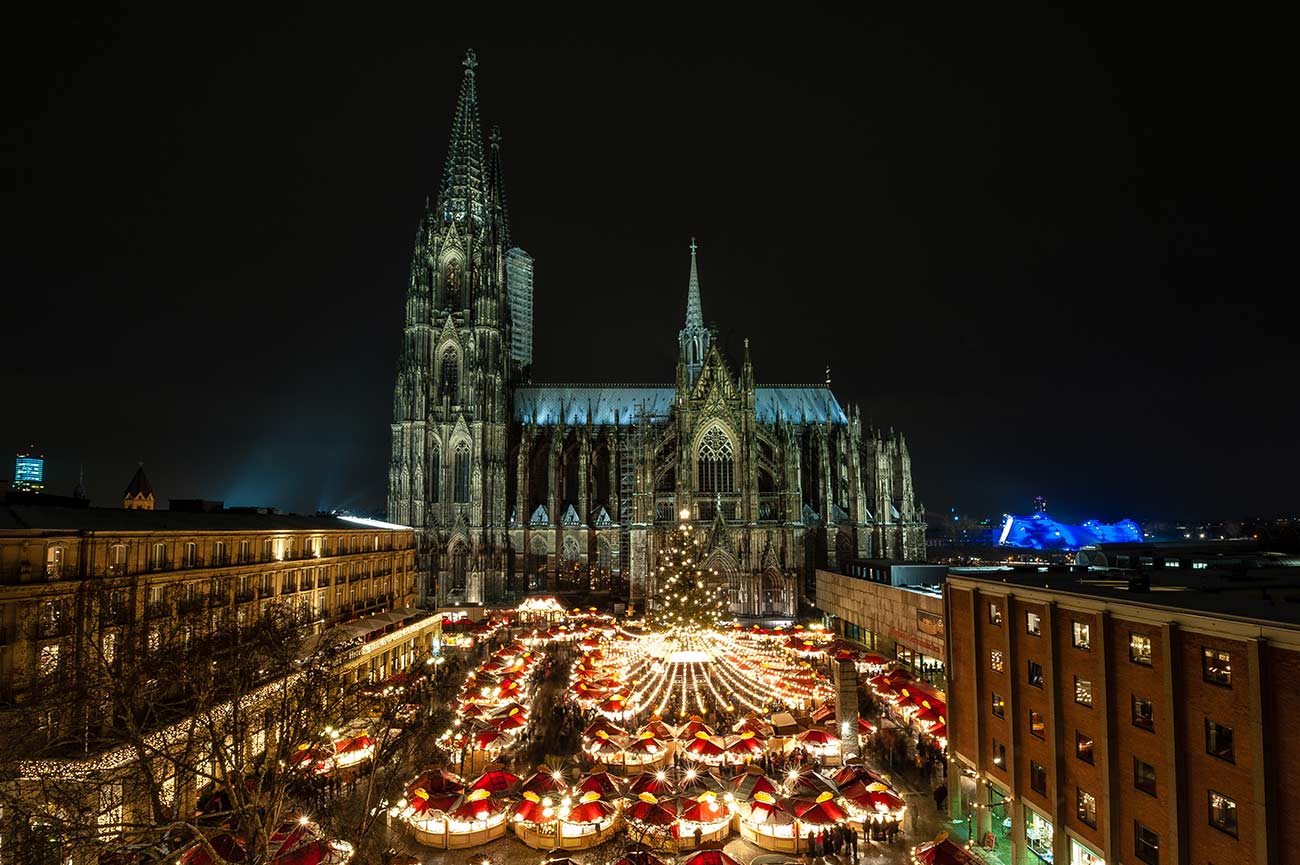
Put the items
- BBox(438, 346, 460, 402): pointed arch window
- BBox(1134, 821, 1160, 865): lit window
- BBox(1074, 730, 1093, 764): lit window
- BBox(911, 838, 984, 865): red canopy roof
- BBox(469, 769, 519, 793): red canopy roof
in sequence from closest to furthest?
BBox(1134, 821, 1160, 865): lit window → BBox(911, 838, 984, 865): red canopy roof → BBox(1074, 730, 1093, 764): lit window → BBox(469, 769, 519, 793): red canopy roof → BBox(438, 346, 460, 402): pointed arch window

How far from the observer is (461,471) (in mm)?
84125

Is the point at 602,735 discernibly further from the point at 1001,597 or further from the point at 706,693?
the point at 1001,597

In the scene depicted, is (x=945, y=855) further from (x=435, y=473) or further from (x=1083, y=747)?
(x=435, y=473)

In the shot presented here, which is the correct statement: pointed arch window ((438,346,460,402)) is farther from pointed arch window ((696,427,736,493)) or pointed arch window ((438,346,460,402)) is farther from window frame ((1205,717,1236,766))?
window frame ((1205,717,1236,766))

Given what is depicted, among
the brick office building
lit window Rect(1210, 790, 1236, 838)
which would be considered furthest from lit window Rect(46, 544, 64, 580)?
lit window Rect(1210, 790, 1236, 838)

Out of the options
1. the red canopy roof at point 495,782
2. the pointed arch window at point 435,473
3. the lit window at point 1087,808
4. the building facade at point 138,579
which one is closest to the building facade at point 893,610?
the lit window at point 1087,808

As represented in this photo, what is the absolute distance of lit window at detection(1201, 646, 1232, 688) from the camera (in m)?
17.4

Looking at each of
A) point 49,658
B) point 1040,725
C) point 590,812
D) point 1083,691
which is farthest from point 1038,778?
point 49,658

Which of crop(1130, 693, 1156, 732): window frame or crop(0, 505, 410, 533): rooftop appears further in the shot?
crop(0, 505, 410, 533): rooftop

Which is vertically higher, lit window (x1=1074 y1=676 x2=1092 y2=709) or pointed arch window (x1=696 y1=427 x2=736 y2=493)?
pointed arch window (x1=696 y1=427 x2=736 y2=493)

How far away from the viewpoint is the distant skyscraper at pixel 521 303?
105750 mm

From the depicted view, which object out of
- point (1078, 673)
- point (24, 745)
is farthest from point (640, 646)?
point (24, 745)

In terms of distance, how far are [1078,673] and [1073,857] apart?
525 cm

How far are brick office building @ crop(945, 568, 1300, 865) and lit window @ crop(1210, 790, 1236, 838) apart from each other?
0.11 feet
